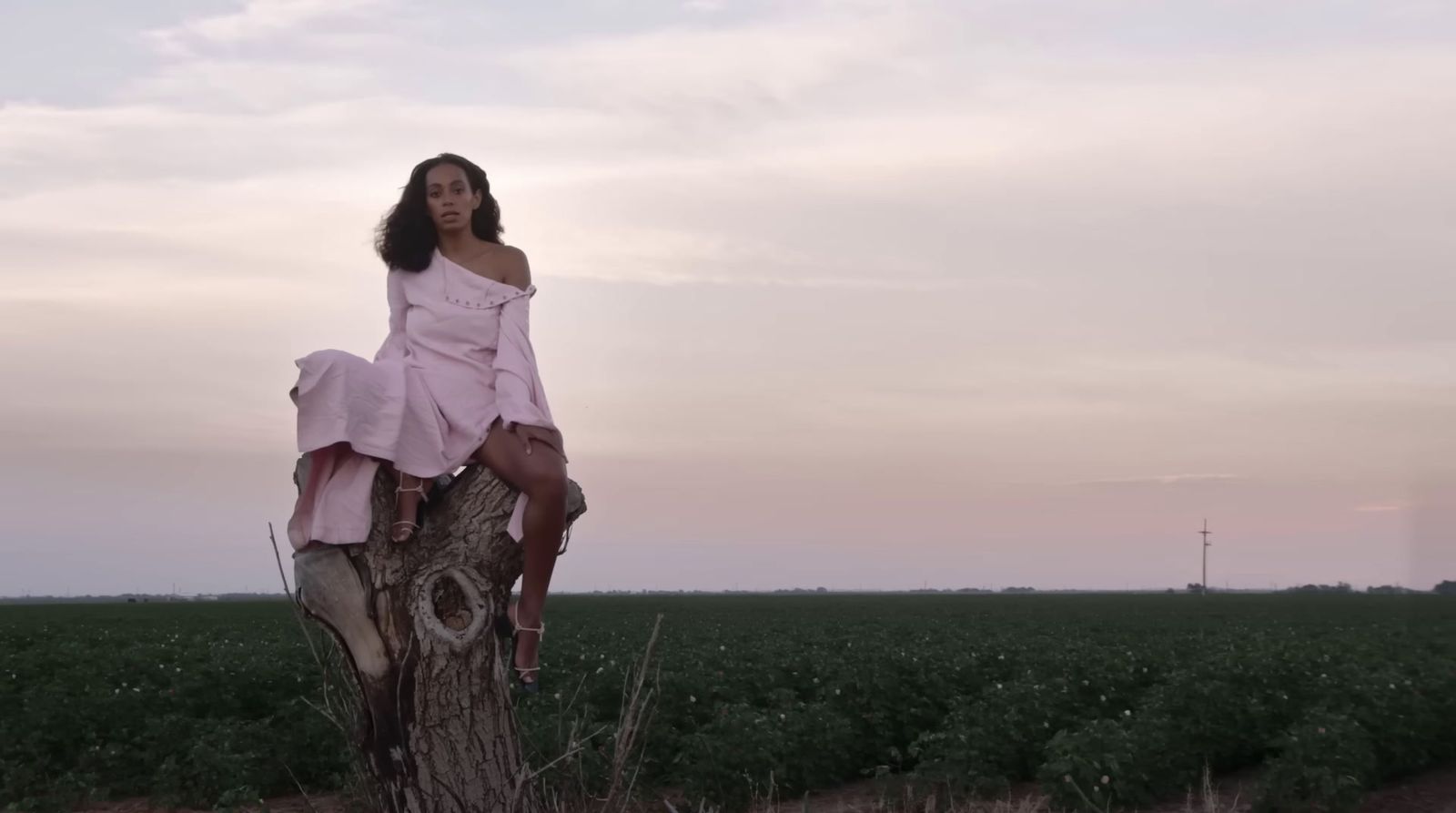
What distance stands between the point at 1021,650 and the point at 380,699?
14689 millimetres

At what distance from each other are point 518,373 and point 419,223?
0.69m

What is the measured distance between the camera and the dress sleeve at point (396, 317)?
180 inches

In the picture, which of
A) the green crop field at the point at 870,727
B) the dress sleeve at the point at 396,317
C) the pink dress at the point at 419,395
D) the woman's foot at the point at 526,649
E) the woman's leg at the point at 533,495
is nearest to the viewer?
the pink dress at the point at 419,395

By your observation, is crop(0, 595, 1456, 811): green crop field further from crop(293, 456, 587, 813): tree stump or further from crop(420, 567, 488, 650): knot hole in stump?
crop(420, 567, 488, 650): knot hole in stump

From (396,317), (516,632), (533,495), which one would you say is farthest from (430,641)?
(396,317)

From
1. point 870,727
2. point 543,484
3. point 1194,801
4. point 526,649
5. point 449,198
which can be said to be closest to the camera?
point 543,484

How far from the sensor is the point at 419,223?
15.1 ft

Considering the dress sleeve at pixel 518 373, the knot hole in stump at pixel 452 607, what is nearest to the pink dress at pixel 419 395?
the dress sleeve at pixel 518 373

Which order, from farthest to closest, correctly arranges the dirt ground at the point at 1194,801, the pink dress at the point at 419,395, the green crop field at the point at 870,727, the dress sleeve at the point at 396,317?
the dirt ground at the point at 1194,801, the green crop field at the point at 870,727, the dress sleeve at the point at 396,317, the pink dress at the point at 419,395

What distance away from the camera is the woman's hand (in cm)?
429

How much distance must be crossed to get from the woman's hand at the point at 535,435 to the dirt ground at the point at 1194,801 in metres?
5.31

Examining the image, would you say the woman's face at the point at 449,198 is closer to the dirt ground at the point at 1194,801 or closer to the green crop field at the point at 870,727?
the green crop field at the point at 870,727

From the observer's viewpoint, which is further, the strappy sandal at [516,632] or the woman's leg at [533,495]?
the strappy sandal at [516,632]

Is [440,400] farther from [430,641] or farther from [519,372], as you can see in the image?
[430,641]
